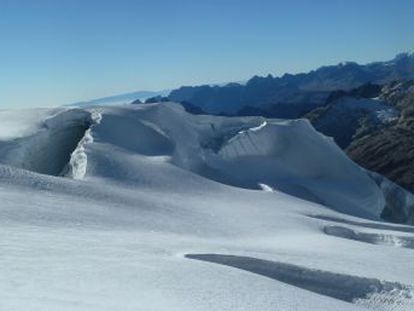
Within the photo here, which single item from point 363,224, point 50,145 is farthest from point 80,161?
point 363,224

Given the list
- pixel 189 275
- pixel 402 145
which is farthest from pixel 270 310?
pixel 402 145

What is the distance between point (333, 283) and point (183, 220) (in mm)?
3809

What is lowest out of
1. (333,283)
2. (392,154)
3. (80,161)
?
(392,154)

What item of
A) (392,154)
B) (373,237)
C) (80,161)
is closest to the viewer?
(373,237)

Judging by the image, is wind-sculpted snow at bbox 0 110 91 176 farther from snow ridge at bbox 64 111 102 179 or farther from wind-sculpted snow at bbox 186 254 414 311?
wind-sculpted snow at bbox 186 254 414 311

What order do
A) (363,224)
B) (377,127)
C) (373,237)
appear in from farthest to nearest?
(377,127), (363,224), (373,237)

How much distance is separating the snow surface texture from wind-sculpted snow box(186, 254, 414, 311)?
0.06 ft

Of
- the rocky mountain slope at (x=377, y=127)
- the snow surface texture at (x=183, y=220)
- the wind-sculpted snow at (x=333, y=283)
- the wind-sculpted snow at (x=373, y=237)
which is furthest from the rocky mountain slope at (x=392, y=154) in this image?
the wind-sculpted snow at (x=333, y=283)

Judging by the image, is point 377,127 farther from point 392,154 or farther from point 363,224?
point 363,224

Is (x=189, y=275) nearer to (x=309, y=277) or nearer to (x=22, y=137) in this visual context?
(x=309, y=277)

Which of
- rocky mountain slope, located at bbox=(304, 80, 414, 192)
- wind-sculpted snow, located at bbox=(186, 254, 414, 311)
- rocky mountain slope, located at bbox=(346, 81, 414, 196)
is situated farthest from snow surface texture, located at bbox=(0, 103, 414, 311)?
rocky mountain slope, located at bbox=(304, 80, 414, 192)

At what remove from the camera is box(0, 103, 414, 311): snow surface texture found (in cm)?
555

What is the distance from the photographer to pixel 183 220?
1033 cm

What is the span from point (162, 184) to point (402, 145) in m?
56.5
